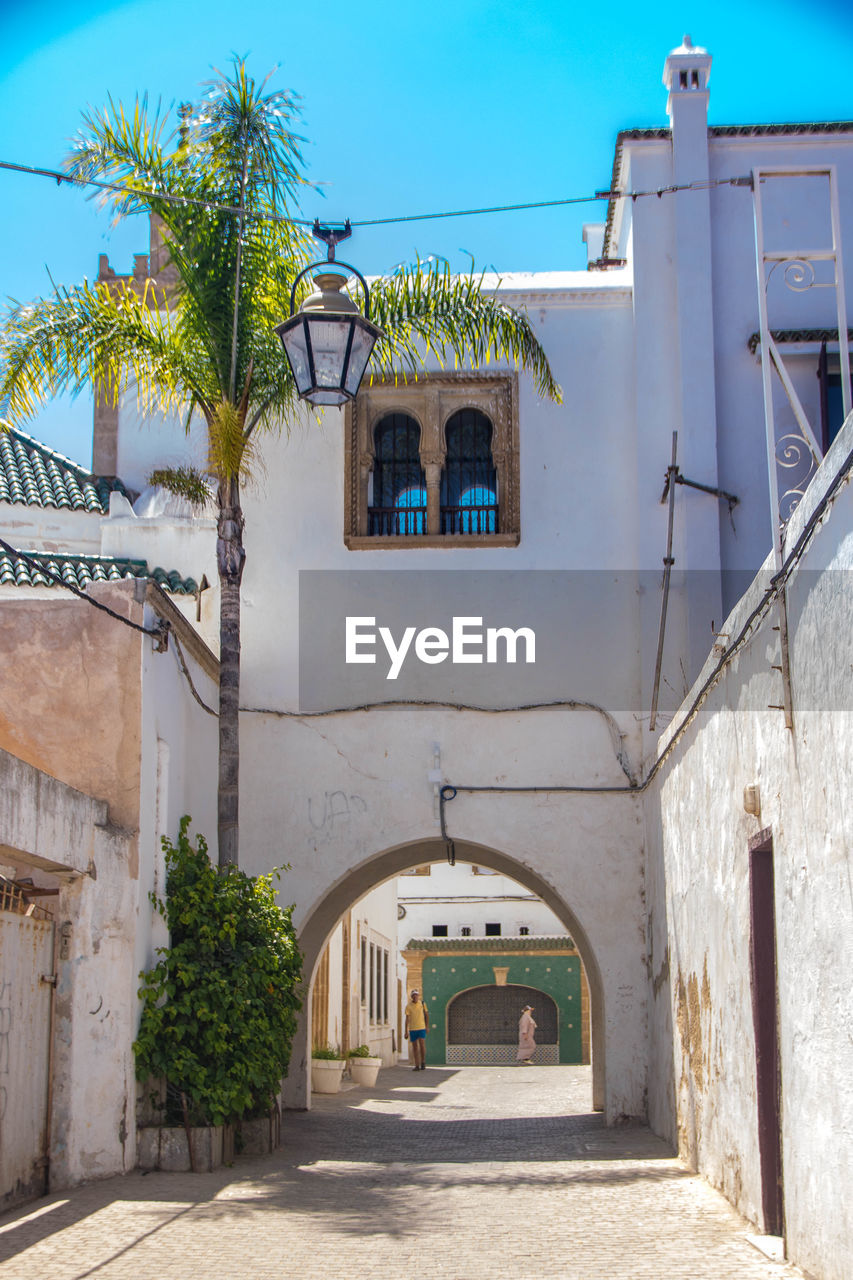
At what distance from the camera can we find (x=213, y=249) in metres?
10.9

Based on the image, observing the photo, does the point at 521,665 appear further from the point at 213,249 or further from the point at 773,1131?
the point at 773,1131

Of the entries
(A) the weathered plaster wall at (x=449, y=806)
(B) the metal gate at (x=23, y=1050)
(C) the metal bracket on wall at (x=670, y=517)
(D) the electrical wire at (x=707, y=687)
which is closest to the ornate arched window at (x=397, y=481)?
(A) the weathered plaster wall at (x=449, y=806)

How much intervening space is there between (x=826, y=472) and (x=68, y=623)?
233 inches

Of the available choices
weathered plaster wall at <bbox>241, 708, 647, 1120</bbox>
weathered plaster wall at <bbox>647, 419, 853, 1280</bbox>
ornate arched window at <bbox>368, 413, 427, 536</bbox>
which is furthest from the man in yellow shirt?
weathered plaster wall at <bbox>647, 419, 853, 1280</bbox>

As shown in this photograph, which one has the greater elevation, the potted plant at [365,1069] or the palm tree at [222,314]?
the palm tree at [222,314]

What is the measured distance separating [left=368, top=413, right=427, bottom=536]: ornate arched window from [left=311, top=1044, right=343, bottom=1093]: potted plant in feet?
23.7

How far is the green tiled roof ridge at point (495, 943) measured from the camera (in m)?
35.2

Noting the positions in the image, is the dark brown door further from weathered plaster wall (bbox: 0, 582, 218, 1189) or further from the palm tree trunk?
the palm tree trunk

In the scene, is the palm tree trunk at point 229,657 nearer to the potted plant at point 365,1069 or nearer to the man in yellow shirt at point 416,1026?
the potted plant at point 365,1069

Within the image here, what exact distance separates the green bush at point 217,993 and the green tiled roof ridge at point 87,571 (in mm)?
3571

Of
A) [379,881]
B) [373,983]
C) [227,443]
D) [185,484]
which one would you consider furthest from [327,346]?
[373,983]

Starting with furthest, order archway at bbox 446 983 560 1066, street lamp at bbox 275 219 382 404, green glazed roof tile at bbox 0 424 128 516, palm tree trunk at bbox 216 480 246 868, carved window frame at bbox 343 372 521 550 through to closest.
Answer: archway at bbox 446 983 560 1066 → green glazed roof tile at bbox 0 424 128 516 → carved window frame at bbox 343 372 521 550 → palm tree trunk at bbox 216 480 246 868 → street lamp at bbox 275 219 382 404

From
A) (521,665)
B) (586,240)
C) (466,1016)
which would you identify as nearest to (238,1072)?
(521,665)

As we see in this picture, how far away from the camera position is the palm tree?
10.6 meters
